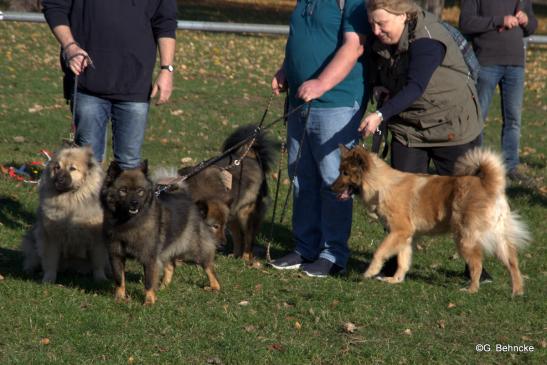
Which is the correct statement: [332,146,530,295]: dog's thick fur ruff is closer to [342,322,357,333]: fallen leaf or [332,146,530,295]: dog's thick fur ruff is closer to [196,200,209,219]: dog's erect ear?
[342,322,357,333]: fallen leaf

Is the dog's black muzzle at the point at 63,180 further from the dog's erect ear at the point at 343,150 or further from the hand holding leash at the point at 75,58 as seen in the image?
the dog's erect ear at the point at 343,150

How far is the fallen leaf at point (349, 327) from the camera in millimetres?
6004

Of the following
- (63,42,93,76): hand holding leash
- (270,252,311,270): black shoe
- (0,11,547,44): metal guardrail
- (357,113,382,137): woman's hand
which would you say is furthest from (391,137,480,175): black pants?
(0,11,547,44): metal guardrail

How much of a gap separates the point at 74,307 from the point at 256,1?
33513mm

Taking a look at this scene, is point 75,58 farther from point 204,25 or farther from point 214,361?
point 204,25

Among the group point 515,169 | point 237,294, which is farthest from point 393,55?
point 515,169

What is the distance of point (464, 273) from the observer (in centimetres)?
Answer: 786

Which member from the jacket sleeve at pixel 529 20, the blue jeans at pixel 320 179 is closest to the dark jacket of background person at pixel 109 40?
the blue jeans at pixel 320 179

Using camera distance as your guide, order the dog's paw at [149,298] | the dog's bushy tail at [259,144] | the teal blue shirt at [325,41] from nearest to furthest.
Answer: the dog's paw at [149,298] < the teal blue shirt at [325,41] < the dog's bushy tail at [259,144]

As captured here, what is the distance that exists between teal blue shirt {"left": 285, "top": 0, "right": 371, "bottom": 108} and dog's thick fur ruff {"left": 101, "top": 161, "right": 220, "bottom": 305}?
1366mm

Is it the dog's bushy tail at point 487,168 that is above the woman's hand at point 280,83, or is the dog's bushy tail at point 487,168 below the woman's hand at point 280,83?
below

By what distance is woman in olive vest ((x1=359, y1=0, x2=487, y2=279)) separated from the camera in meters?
6.42

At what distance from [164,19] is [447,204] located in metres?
2.65

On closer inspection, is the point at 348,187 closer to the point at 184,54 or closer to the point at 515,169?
the point at 515,169
